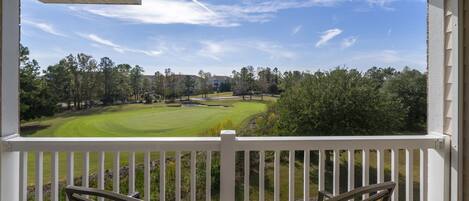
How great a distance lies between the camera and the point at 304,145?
239 centimetres

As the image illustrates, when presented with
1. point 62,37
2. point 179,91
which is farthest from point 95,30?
point 179,91

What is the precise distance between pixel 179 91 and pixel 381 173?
1.65 meters

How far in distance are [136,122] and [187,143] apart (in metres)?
0.60

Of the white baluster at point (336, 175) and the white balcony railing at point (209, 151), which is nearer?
the white balcony railing at point (209, 151)

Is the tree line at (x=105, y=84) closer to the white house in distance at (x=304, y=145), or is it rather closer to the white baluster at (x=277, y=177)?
the white house in distance at (x=304, y=145)

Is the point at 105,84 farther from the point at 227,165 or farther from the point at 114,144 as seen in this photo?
the point at 227,165

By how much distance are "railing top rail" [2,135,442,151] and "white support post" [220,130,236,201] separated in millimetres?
35

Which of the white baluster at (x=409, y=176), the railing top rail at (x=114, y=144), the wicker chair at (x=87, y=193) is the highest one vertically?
the railing top rail at (x=114, y=144)

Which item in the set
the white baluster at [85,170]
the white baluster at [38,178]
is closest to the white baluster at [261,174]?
the white baluster at [85,170]

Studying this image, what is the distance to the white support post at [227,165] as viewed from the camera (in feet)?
7.65

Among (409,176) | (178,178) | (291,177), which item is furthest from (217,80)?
(409,176)

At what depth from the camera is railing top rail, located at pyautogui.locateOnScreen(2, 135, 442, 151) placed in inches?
90.6

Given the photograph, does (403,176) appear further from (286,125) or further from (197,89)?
Answer: (197,89)

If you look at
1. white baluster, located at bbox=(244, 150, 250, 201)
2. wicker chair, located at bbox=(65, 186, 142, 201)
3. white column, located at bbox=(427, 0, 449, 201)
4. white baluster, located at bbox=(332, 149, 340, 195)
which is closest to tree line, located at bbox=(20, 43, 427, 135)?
white column, located at bbox=(427, 0, 449, 201)
